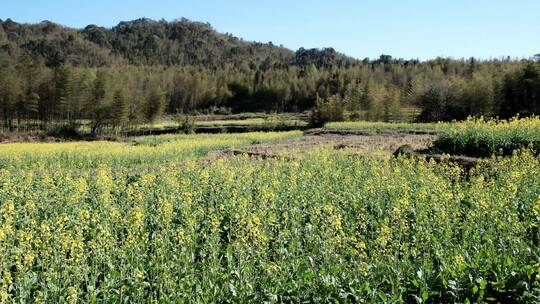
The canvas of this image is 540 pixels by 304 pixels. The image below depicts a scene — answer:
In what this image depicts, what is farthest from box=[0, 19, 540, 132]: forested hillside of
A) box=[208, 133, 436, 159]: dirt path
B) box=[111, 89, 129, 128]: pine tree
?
box=[208, 133, 436, 159]: dirt path

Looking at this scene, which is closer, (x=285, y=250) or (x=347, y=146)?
(x=285, y=250)

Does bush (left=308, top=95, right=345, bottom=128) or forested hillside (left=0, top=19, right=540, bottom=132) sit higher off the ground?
forested hillside (left=0, top=19, right=540, bottom=132)

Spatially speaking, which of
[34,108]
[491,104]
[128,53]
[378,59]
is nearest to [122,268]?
[491,104]

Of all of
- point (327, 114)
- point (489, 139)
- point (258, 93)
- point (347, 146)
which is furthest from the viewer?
point (258, 93)

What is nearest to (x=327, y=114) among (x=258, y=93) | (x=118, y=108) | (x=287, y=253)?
(x=118, y=108)

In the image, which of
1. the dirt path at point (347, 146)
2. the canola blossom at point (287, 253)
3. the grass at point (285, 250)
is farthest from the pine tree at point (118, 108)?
the canola blossom at point (287, 253)

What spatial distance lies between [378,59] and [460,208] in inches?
5806

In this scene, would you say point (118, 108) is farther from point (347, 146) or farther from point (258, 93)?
point (258, 93)

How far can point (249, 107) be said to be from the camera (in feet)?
335

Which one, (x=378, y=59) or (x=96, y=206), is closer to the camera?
(x=96, y=206)

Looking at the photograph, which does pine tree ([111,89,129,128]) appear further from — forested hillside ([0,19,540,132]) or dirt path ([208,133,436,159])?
Result: dirt path ([208,133,436,159])

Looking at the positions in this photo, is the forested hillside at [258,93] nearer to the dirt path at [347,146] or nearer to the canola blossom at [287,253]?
the dirt path at [347,146]

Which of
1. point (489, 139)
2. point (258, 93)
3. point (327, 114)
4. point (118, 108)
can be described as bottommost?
point (489, 139)

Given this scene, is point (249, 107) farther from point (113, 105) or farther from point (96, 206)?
point (96, 206)
